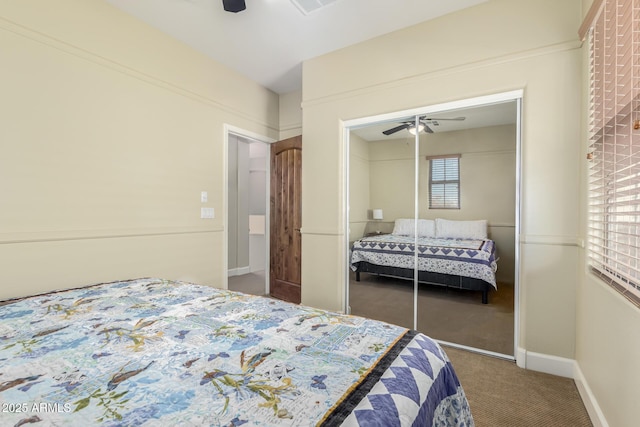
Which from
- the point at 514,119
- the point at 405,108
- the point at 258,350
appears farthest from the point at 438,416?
the point at 405,108

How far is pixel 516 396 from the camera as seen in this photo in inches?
78.4

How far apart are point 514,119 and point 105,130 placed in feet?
11.1

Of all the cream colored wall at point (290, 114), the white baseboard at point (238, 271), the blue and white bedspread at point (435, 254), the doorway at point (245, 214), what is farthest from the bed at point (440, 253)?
the white baseboard at point (238, 271)

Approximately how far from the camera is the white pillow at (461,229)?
104 inches

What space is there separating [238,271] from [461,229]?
159 inches

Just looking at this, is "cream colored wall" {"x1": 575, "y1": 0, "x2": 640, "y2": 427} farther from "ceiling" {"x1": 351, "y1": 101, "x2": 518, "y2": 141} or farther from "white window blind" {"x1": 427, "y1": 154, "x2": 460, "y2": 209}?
"white window blind" {"x1": 427, "y1": 154, "x2": 460, "y2": 209}

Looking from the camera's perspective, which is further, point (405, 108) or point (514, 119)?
point (405, 108)

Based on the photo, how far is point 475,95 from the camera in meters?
2.58

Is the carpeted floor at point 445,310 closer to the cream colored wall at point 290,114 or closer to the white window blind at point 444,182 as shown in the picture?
the white window blind at point 444,182

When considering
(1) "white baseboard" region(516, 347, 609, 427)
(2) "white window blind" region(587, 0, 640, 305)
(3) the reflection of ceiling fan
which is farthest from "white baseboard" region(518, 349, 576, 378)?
(3) the reflection of ceiling fan

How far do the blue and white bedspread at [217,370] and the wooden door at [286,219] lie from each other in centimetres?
229

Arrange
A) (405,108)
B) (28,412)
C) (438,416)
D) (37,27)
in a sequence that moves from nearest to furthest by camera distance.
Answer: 1. (28,412)
2. (438,416)
3. (37,27)
4. (405,108)

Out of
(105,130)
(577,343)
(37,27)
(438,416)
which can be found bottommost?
(577,343)

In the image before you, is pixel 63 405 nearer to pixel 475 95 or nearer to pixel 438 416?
pixel 438 416
